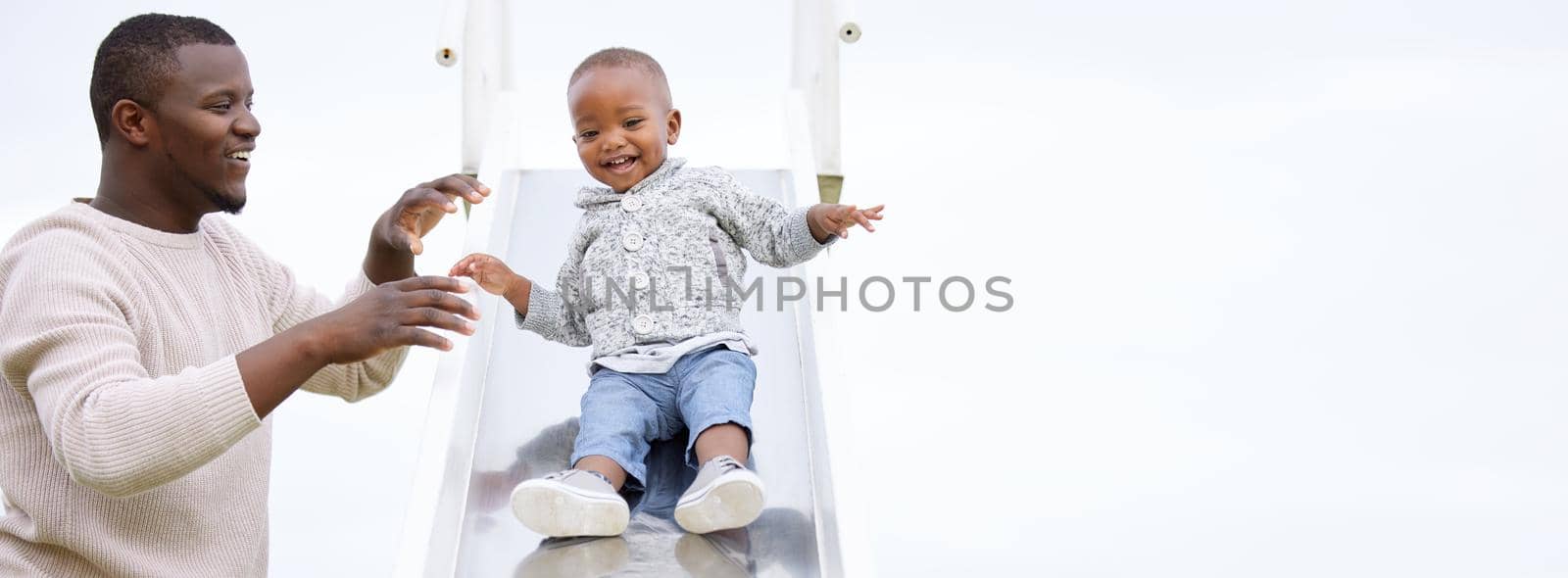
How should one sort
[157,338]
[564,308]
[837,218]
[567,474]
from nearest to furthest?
[157,338] < [567,474] < [837,218] < [564,308]

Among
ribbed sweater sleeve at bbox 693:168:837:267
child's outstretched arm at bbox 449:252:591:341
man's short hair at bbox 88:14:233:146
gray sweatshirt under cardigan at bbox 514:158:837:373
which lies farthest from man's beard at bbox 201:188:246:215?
ribbed sweater sleeve at bbox 693:168:837:267

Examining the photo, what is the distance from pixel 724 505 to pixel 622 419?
8.7 inches

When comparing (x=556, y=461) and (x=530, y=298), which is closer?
(x=556, y=461)

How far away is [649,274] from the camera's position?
203 centimetres

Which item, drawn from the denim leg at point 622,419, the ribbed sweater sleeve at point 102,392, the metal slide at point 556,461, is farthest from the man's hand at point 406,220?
the ribbed sweater sleeve at point 102,392

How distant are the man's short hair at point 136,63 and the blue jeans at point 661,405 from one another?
1.98ft

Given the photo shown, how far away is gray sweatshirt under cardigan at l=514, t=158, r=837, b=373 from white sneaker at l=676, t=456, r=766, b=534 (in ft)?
0.89

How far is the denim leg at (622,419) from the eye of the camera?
5.87 ft

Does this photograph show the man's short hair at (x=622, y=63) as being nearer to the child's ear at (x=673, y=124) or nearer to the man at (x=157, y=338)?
the child's ear at (x=673, y=124)

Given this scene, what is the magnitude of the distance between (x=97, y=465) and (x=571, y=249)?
0.88 m

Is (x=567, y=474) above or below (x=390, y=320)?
below

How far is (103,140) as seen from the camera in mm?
1546

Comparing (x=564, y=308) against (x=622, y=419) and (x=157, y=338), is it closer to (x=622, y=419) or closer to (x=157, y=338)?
(x=622, y=419)

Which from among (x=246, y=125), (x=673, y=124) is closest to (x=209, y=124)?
(x=246, y=125)
